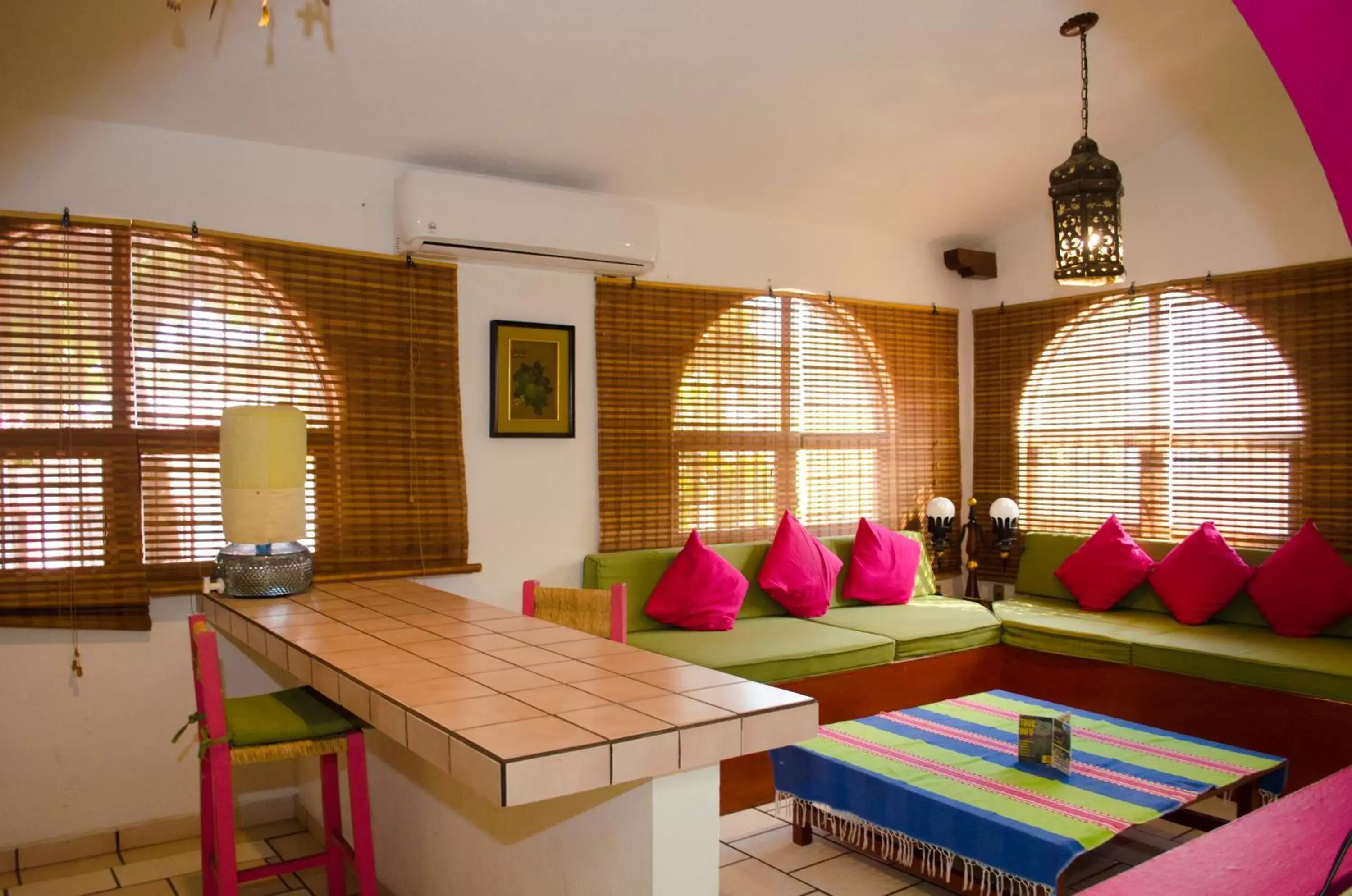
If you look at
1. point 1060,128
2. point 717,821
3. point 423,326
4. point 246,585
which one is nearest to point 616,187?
point 423,326

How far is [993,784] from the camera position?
2.97 m

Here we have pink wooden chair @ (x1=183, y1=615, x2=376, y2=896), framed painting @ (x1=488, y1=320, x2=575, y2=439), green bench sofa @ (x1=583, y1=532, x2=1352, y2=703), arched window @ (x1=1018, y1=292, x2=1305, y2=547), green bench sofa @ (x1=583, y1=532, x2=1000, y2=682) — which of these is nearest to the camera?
pink wooden chair @ (x1=183, y1=615, x2=376, y2=896)

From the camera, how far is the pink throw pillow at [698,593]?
446cm

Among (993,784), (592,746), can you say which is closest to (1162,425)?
(993,784)

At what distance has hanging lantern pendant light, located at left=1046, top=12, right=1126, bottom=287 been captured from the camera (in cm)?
295

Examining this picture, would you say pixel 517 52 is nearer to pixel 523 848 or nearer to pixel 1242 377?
pixel 523 848

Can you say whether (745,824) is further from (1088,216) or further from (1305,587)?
(1305,587)

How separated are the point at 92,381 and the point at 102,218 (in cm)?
57

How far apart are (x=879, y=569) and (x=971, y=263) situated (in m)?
1.89

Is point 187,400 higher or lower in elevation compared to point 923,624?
higher

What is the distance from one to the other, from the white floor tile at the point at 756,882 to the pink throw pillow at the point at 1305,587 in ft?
8.45

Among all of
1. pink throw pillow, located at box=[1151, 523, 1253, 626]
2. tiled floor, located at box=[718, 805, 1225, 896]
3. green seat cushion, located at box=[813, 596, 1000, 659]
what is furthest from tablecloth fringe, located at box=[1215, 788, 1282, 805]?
green seat cushion, located at box=[813, 596, 1000, 659]

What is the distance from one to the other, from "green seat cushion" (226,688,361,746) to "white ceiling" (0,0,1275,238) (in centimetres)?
200

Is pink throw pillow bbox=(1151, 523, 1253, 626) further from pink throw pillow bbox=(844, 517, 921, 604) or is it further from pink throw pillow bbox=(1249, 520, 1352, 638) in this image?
pink throw pillow bbox=(844, 517, 921, 604)
